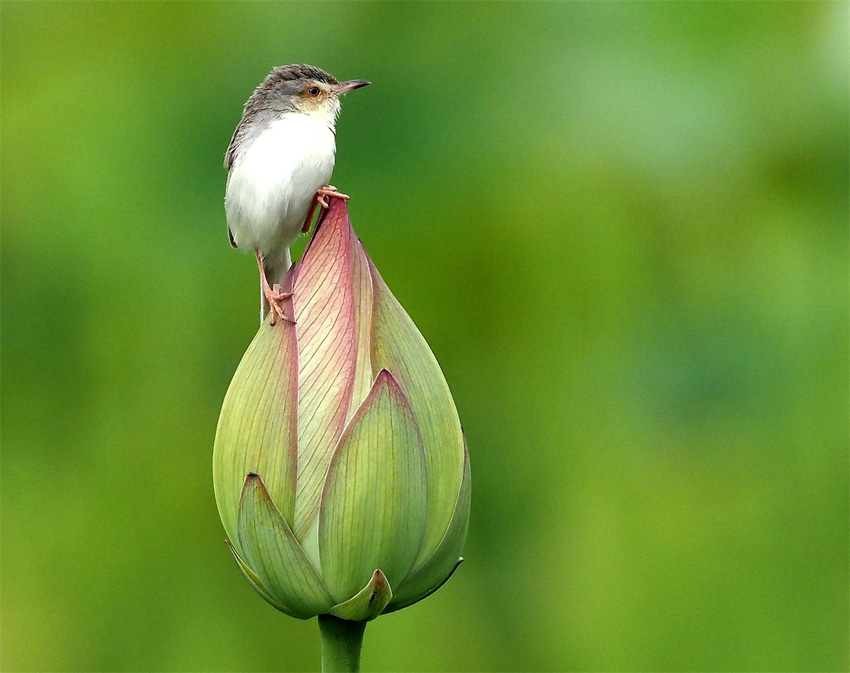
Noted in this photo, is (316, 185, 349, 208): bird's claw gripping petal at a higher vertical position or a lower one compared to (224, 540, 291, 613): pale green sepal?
higher

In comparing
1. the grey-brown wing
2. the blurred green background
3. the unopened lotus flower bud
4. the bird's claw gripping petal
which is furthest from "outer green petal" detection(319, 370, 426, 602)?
the blurred green background

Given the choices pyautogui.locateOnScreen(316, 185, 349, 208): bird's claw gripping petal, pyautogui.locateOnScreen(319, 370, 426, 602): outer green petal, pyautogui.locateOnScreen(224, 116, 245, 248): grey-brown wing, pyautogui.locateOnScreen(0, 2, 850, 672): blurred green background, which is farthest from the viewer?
pyautogui.locateOnScreen(0, 2, 850, 672): blurred green background

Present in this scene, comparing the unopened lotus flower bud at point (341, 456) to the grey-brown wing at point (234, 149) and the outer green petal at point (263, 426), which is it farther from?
the grey-brown wing at point (234, 149)

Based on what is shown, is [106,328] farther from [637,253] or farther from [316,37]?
[637,253]

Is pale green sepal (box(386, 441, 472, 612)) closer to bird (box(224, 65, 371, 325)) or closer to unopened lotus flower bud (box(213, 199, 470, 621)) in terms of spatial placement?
unopened lotus flower bud (box(213, 199, 470, 621))

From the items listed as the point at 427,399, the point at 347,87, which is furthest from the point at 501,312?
the point at 427,399

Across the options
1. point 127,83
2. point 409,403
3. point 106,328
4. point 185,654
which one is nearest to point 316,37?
point 127,83

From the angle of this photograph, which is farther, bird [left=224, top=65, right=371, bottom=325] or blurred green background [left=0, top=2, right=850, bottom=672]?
blurred green background [left=0, top=2, right=850, bottom=672]
